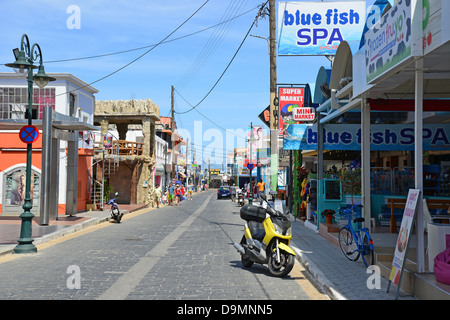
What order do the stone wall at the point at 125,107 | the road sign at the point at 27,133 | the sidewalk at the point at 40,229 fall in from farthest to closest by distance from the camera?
the stone wall at the point at 125,107, the sidewalk at the point at 40,229, the road sign at the point at 27,133

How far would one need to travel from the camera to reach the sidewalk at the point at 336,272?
7398 millimetres

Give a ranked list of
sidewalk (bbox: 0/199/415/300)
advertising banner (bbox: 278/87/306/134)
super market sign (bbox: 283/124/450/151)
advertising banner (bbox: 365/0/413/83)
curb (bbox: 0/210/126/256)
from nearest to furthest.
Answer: advertising banner (bbox: 365/0/413/83) < sidewalk (bbox: 0/199/415/300) < curb (bbox: 0/210/126/256) < super market sign (bbox: 283/124/450/151) < advertising banner (bbox: 278/87/306/134)

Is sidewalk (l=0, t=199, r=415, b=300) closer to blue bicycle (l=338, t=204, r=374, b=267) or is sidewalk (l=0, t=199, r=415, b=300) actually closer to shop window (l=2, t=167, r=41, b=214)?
blue bicycle (l=338, t=204, r=374, b=267)

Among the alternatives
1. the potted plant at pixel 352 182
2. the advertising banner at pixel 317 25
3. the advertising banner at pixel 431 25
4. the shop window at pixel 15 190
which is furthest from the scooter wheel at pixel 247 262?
the shop window at pixel 15 190

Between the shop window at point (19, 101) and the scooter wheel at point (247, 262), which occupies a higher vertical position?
the shop window at point (19, 101)

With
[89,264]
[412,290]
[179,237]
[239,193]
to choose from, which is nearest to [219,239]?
[179,237]

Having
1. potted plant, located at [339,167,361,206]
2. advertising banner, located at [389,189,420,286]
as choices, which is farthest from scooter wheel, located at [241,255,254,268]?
potted plant, located at [339,167,361,206]

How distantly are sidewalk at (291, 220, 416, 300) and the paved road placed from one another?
276 mm

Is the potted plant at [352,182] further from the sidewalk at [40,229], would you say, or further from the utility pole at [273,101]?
the sidewalk at [40,229]

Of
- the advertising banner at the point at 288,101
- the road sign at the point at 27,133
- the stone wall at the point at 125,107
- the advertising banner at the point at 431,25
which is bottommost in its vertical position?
the road sign at the point at 27,133

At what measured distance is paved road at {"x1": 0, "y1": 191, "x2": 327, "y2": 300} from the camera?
768cm

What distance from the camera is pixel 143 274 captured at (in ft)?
30.7

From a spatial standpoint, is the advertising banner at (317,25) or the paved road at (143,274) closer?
the paved road at (143,274)

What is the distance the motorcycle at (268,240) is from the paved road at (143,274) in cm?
26
